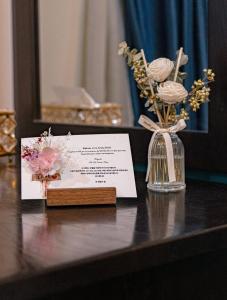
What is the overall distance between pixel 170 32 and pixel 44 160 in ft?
1.55

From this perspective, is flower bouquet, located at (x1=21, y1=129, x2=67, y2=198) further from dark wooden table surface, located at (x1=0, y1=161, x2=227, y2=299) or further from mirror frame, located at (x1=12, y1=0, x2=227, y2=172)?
mirror frame, located at (x1=12, y1=0, x2=227, y2=172)

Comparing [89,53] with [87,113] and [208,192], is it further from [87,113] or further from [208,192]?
[208,192]

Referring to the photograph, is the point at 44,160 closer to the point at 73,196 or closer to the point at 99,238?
the point at 73,196

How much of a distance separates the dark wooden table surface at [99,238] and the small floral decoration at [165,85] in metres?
0.16

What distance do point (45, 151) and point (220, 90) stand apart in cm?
39

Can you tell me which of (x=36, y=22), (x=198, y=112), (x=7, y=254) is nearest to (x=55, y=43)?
(x=36, y=22)

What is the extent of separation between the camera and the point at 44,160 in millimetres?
1036


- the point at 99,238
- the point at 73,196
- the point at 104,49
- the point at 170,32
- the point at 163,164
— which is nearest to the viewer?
the point at 99,238

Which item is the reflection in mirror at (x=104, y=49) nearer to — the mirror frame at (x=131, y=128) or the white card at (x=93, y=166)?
the mirror frame at (x=131, y=128)

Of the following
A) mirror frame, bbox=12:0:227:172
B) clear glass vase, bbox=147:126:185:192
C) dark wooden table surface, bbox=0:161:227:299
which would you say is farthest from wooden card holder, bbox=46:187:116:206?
mirror frame, bbox=12:0:227:172

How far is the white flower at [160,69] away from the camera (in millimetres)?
1097

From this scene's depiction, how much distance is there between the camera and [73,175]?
1059mm

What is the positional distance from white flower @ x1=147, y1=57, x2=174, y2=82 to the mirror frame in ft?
0.46

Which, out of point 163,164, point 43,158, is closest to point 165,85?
point 163,164
